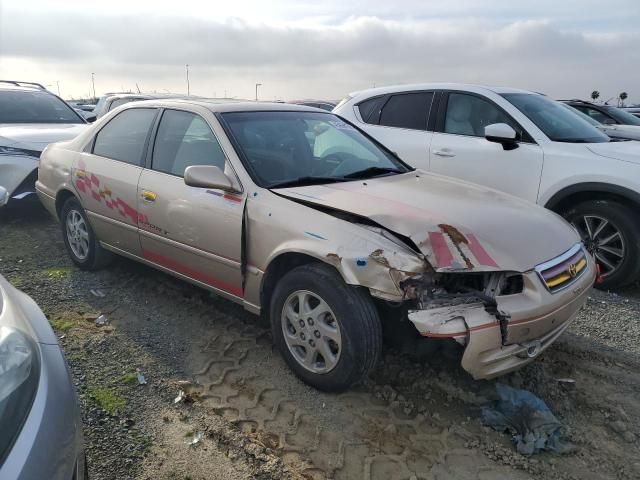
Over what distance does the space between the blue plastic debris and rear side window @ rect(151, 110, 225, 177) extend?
2.24m

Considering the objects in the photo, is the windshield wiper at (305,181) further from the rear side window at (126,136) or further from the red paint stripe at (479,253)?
the rear side window at (126,136)

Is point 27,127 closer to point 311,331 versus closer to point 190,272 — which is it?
point 190,272

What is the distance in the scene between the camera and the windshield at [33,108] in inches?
283

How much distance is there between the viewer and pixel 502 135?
16.0ft

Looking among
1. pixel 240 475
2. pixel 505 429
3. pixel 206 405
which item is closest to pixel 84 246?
pixel 206 405

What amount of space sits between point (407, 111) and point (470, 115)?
2.48ft

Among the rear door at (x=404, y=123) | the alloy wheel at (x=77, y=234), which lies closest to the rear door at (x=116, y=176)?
the alloy wheel at (x=77, y=234)

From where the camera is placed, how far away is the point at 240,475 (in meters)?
2.40

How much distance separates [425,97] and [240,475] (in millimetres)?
4674

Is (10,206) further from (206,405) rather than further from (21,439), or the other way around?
(21,439)

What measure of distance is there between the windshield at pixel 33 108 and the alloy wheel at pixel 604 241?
672 cm

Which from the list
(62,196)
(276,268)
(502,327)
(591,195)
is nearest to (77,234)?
(62,196)

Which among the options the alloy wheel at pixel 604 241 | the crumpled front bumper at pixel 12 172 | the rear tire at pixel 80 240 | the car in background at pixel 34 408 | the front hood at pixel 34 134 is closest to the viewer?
the car in background at pixel 34 408

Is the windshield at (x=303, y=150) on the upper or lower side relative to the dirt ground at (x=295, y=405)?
upper
